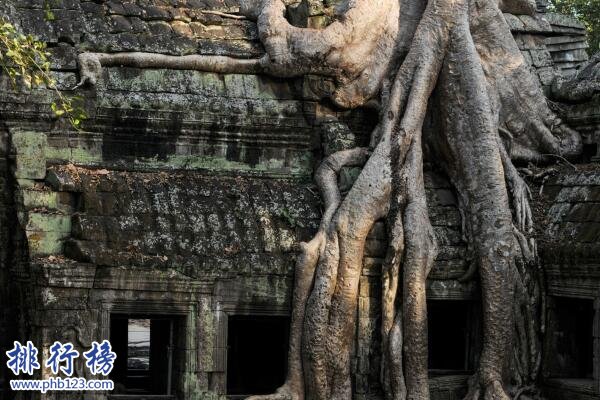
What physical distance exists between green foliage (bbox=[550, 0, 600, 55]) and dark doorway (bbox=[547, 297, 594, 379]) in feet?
28.5

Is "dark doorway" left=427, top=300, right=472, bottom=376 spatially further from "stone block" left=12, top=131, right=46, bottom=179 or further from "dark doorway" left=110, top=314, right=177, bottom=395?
"stone block" left=12, top=131, right=46, bottom=179

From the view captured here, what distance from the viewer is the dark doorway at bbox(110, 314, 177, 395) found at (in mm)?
13094

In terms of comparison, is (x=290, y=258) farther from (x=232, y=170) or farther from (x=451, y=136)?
(x=451, y=136)

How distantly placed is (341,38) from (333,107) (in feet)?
2.21

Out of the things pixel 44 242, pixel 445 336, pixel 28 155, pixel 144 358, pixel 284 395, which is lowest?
pixel 284 395

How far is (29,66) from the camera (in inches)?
483

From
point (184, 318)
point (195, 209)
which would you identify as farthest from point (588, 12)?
point (184, 318)

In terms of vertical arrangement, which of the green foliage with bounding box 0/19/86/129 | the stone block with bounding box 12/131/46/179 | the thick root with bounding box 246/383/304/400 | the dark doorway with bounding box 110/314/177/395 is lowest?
the thick root with bounding box 246/383/304/400

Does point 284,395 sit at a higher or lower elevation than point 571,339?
lower

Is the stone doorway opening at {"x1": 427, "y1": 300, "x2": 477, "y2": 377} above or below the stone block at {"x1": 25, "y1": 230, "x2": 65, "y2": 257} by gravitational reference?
below

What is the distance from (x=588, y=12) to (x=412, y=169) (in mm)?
9553

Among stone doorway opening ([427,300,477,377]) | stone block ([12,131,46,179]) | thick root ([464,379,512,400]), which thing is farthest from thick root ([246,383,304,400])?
stone block ([12,131,46,179])

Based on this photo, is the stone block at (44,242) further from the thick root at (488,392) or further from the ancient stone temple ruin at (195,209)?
the thick root at (488,392)

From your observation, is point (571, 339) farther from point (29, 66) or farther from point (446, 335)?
point (29, 66)
